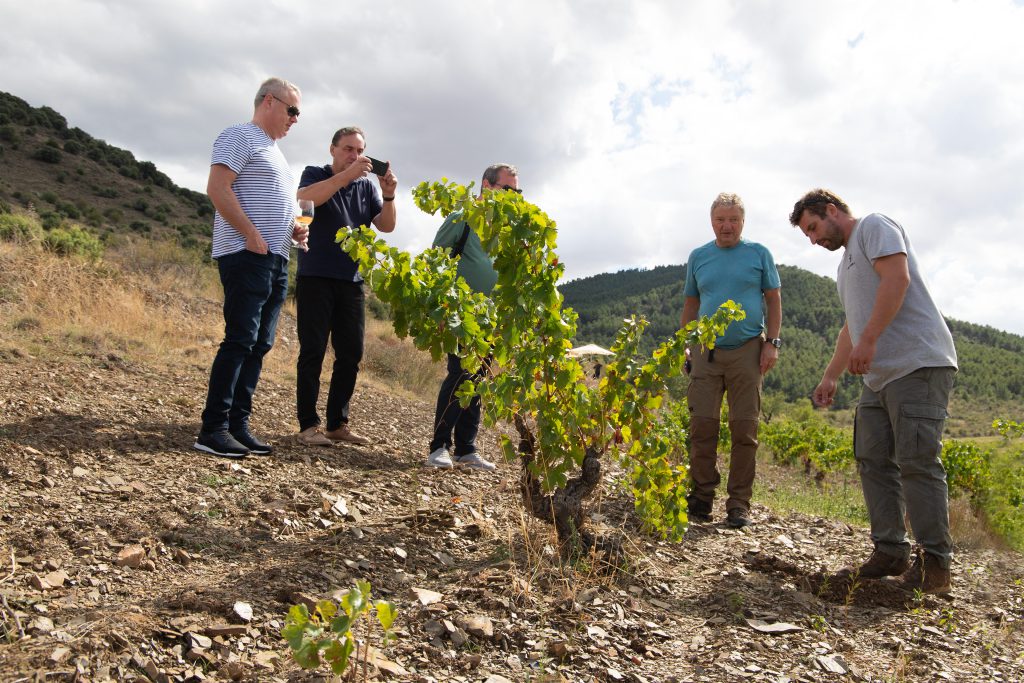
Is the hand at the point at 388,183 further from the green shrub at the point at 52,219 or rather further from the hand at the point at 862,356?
the green shrub at the point at 52,219

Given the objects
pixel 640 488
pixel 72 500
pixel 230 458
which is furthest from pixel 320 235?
pixel 640 488

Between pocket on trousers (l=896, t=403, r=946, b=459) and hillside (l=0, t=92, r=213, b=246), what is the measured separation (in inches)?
702

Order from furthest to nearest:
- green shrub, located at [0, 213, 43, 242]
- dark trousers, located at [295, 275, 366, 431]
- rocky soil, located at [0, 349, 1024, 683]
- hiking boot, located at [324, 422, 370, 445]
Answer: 1. green shrub, located at [0, 213, 43, 242]
2. hiking boot, located at [324, 422, 370, 445]
3. dark trousers, located at [295, 275, 366, 431]
4. rocky soil, located at [0, 349, 1024, 683]

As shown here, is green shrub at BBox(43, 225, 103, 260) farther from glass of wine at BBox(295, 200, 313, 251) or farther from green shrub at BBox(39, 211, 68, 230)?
glass of wine at BBox(295, 200, 313, 251)

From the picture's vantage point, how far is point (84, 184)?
80.0ft

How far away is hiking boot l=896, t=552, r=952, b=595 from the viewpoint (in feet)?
9.91

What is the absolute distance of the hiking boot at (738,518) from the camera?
4000 mm

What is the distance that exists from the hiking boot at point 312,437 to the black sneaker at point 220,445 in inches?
23.5

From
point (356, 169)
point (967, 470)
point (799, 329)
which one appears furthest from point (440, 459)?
point (799, 329)

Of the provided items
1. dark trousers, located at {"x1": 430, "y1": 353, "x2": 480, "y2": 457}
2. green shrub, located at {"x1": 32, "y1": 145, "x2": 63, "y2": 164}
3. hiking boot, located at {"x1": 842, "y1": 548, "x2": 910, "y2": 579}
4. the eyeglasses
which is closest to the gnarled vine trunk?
dark trousers, located at {"x1": 430, "y1": 353, "x2": 480, "y2": 457}

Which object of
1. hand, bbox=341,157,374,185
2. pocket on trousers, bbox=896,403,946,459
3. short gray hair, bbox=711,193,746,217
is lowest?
Result: pocket on trousers, bbox=896,403,946,459

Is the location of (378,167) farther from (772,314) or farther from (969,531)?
(969,531)

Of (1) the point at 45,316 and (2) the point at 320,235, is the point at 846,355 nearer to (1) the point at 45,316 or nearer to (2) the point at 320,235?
(2) the point at 320,235

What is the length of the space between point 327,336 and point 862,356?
2.87 m
